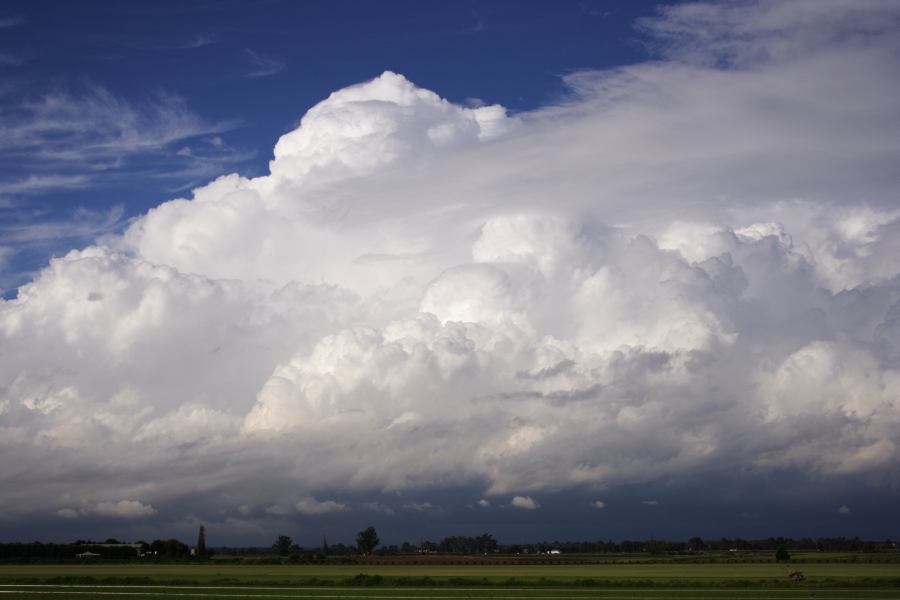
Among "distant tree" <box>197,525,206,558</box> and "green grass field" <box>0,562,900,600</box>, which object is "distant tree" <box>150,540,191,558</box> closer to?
"distant tree" <box>197,525,206,558</box>

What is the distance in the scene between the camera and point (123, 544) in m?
178

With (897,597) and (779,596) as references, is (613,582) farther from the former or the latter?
(897,597)

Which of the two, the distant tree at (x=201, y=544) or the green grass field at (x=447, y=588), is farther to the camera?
the distant tree at (x=201, y=544)

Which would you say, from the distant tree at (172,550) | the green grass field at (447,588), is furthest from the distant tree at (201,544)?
the green grass field at (447,588)

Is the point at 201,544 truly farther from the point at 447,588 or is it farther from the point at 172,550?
the point at 447,588

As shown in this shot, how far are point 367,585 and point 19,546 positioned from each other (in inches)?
4150

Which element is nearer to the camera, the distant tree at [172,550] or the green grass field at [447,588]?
the green grass field at [447,588]

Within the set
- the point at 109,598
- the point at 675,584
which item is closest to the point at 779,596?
the point at 675,584

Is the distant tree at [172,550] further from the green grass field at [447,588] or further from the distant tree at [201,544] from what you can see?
the green grass field at [447,588]

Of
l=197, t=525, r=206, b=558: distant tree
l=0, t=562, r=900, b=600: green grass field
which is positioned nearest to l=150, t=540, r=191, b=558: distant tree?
l=197, t=525, r=206, b=558: distant tree

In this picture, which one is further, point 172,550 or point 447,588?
point 172,550

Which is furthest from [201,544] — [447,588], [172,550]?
[447,588]

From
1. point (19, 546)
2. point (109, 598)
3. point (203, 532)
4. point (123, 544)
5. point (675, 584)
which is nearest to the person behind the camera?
point (109, 598)

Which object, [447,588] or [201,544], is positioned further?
[201,544]
